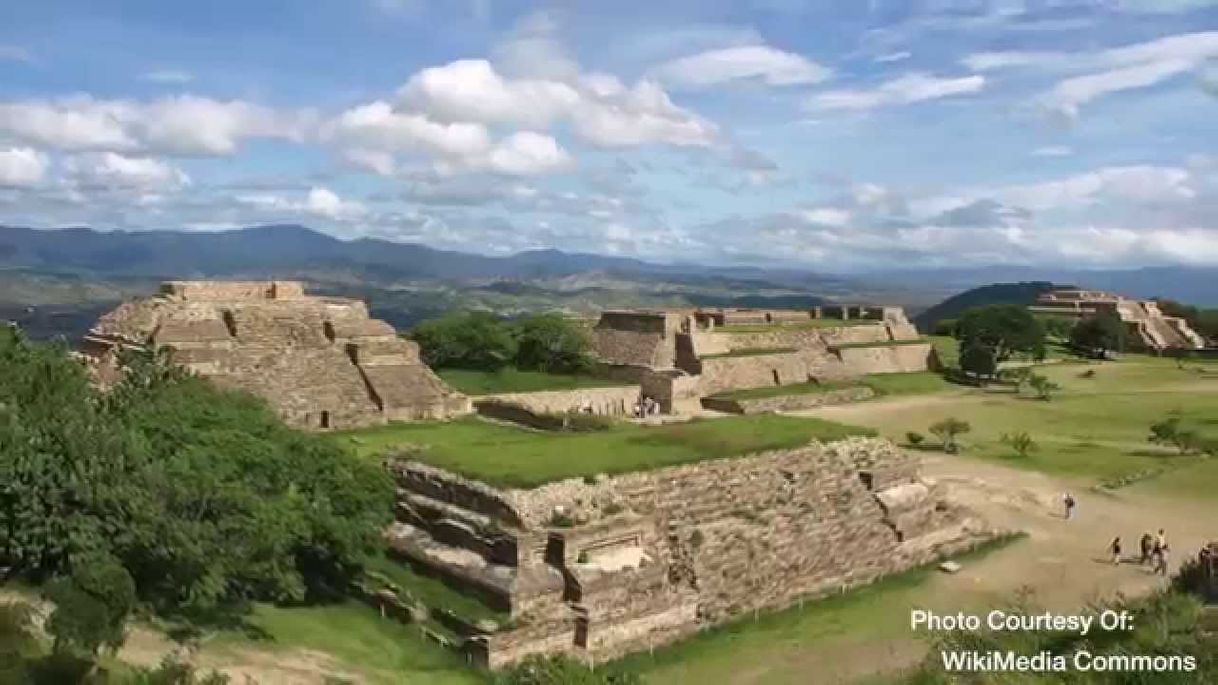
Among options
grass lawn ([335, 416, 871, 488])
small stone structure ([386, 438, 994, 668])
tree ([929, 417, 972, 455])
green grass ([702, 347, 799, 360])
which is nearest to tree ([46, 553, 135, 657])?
small stone structure ([386, 438, 994, 668])

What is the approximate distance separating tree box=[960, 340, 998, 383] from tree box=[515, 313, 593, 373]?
760 inches

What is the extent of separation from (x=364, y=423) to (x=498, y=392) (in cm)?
891

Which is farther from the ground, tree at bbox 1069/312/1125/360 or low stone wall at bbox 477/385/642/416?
tree at bbox 1069/312/1125/360

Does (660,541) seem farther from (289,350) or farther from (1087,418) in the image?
(1087,418)

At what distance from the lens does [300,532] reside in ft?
47.3

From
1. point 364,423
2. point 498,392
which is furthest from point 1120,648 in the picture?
point 498,392

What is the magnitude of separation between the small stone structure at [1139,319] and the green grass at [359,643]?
60.0 meters

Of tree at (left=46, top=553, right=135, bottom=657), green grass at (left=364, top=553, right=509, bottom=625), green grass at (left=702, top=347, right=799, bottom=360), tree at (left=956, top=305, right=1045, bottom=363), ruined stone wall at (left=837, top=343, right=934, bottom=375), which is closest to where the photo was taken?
tree at (left=46, top=553, right=135, bottom=657)

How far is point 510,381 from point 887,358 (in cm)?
2082

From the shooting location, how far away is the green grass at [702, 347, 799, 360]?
139 feet

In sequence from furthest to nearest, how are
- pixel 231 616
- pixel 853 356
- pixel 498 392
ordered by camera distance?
pixel 853 356 → pixel 498 392 → pixel 231 616

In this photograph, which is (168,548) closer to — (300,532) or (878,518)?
(300,532)

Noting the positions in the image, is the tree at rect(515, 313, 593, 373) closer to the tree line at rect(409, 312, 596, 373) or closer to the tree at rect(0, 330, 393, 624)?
the tree line at rect(409, 312, 596, 373)

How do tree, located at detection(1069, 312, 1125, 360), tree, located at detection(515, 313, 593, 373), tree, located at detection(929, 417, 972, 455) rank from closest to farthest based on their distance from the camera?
tree, located at detection(929, 417, 972, 455) < tree, located at detection(515, 313, 593, 373) < tree, located at detection(1069, 312, 1125, 360)
